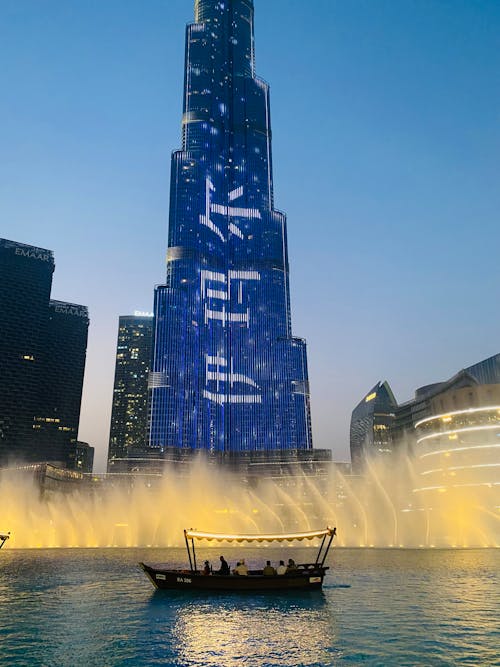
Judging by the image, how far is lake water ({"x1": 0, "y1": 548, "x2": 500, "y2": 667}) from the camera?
86.8 ft

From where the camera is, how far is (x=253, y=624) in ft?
111

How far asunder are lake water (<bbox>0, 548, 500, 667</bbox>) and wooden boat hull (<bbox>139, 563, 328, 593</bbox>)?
3.08ft

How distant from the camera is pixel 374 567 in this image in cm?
6775

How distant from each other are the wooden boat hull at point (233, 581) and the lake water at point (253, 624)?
3.08ft

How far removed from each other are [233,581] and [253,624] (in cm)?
1103

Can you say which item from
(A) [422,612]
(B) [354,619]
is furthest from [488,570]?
(B) [354,619]

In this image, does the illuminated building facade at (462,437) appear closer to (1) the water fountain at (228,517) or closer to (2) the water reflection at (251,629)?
(1) the water fountain at (228,517)

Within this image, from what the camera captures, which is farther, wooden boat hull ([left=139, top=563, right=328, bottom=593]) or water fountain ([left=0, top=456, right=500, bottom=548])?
water fountain ([left=0, top=456, right=500, bottom=548])

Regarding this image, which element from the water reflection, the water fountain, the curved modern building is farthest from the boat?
the curved modern building

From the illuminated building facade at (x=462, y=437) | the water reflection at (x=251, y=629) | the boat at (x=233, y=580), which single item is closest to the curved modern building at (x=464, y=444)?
the illuminated building facade at (x=462, y=437)

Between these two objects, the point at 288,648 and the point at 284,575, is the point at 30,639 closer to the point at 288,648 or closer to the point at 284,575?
the point at 288,648

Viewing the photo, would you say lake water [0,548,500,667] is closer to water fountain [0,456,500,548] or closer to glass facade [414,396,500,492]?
glass facade [414,396,500,492]

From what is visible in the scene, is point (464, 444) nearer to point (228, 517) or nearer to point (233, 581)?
point (228, 517)

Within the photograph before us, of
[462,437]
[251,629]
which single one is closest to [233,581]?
[251,629]
